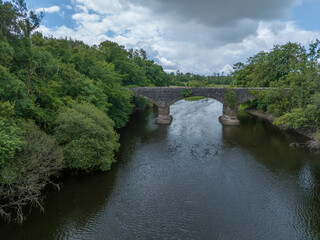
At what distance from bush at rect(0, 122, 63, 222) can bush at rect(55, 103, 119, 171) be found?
1.10 metres

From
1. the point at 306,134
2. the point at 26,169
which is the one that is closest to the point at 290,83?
the point at 306,134

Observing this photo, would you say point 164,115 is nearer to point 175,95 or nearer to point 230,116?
point 175,95

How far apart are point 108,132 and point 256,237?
1310cm

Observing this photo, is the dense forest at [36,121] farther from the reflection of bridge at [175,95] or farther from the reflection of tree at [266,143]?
the reflection of tree at [266,143]

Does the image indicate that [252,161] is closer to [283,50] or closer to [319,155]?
[319,155]

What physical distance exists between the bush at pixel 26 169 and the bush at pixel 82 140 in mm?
1102

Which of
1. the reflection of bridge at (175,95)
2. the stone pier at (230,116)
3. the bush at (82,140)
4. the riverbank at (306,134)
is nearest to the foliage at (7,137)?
the bush at (82,140)

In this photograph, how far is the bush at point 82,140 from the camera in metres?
16.2

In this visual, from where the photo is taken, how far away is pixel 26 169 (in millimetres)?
12477

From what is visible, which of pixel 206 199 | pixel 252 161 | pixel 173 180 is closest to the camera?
pixel 206 199

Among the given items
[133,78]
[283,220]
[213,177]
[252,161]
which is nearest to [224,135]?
[252,161]

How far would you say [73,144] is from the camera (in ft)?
53.0

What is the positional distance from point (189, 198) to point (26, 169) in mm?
11153

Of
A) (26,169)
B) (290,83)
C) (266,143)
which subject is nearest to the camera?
(26,169)
